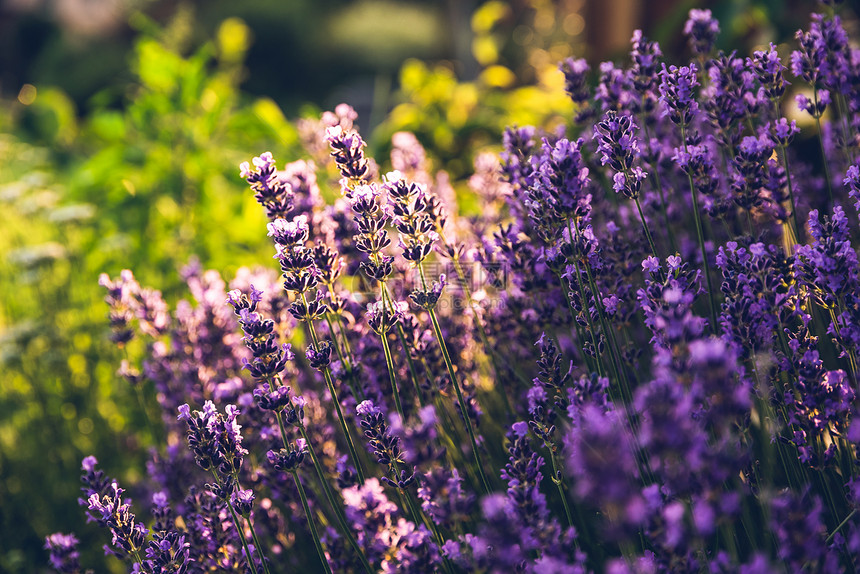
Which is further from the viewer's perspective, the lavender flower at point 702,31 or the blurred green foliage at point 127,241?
the blurred green foliage at point 127,241

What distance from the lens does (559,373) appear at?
1.50 m

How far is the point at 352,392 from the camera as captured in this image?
70.8 inches

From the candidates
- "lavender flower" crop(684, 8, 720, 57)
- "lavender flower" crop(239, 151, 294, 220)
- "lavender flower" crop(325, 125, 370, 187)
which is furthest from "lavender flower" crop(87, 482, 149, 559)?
"lavender flower" crop(684, 8, 720, 57)

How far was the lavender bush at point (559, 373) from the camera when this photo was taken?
1044 millimetres

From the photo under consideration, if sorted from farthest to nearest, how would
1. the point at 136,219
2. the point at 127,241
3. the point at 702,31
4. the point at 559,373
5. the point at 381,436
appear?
the point at 127,241 → the point at 136,219 → the point at 702,31 → the point at 559,373 → the point at 381,436

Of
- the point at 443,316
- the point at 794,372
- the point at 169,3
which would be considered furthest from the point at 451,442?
the point at 169,3

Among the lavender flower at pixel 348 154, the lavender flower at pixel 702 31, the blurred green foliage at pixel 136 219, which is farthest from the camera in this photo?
the blurred green foliage at pixel 136 219

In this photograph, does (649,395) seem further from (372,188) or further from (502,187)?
(502,187)

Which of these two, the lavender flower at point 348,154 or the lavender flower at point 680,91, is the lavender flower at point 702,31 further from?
the lavender flower at point 348,154

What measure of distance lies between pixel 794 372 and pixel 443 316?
1.10 metres

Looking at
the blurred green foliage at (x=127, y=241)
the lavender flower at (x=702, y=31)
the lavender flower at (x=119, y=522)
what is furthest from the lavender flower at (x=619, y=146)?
the blurred green foliage at (x=127, y=241)

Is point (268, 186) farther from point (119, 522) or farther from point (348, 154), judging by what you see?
point (119, 522)

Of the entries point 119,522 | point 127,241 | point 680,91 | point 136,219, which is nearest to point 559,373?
point 680,91

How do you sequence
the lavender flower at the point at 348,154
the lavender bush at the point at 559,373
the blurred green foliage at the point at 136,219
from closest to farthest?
the lavender bush at the point at 559,373 < the lavender flower at the point at 348,154 < the blurred green foliage at the point at 136,219
